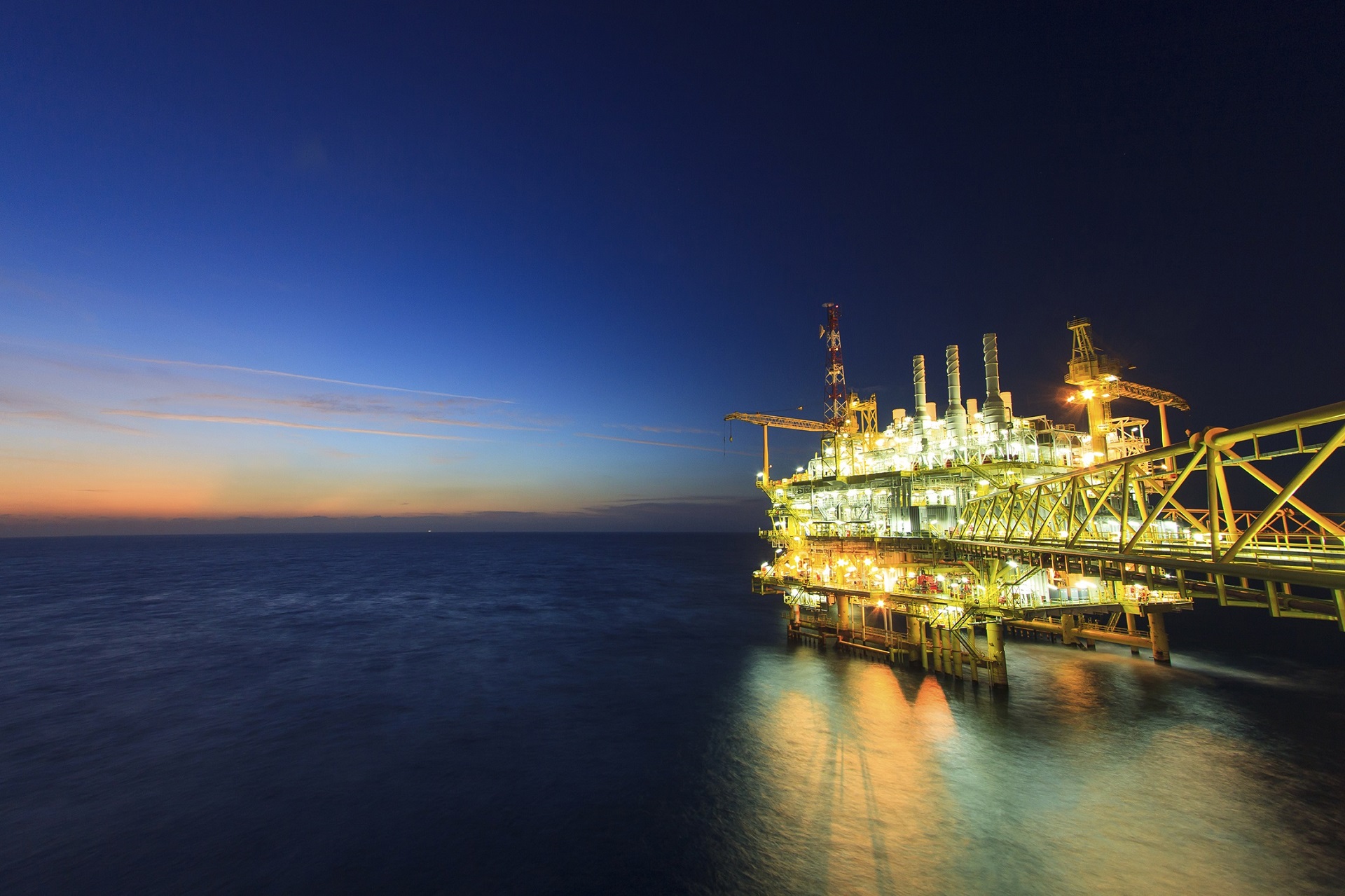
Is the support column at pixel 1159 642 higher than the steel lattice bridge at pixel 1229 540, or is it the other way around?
the steel lattice bridge at pixel 1229 540

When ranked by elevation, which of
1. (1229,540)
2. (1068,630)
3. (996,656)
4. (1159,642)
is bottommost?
(1068,630)

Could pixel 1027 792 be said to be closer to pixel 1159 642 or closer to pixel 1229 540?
pixel 1229 540

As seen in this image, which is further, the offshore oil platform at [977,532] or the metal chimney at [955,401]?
the metal chimney at [955,401]

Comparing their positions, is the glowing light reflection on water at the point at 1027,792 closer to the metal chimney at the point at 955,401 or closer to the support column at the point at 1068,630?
the support column at the point at 1068,630

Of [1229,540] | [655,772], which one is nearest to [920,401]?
[1229,540]

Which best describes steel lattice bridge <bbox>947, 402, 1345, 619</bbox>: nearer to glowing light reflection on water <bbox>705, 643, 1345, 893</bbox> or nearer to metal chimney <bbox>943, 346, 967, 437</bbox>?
glowing light reflection on water <bbox>705, 643, 1345, 893</bbox>

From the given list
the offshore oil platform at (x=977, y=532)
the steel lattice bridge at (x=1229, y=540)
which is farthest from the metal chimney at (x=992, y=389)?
the steel lattice bridge at (x=1229, y=540)

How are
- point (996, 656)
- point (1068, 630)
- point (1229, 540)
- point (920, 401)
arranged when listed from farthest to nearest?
1. point (920, 401)
2. point (1068, 630)
3. point (996, 656)
4. point (1229, 540)

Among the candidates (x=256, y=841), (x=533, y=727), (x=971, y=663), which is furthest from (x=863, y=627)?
(x=256, y=841)
